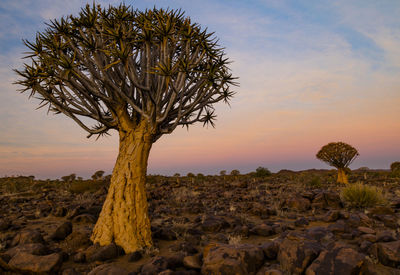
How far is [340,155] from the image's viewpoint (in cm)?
1888

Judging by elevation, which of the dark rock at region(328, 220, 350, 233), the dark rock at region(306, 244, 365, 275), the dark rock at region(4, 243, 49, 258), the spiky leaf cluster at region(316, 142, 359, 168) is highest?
the spiky leaf cluster at region(316, 142, 359, 168)

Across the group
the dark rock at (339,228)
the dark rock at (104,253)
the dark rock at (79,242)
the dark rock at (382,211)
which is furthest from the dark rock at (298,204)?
the dark rock at (79,242)

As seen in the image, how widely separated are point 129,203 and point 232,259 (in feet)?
9.22

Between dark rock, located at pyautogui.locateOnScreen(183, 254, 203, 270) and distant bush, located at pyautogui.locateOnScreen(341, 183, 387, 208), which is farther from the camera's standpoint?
distant bush, located at pyautogui.locateOnScreen(341, 183, 387, 208)

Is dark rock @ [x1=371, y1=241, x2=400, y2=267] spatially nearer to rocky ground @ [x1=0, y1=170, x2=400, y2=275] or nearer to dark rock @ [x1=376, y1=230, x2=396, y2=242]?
rocky ground @ [x1=0, y1=170, x2=400, y2=275]

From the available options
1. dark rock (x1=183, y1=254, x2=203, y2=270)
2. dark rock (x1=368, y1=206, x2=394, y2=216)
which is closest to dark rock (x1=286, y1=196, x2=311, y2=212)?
dark rock (x1=368, y1=206, x2=394, y2=216)

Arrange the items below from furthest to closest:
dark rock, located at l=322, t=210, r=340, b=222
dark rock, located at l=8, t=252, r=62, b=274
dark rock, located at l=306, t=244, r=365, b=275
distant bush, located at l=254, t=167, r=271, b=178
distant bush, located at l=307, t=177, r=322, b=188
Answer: distant bush, located at l=254, t=167, r=271, b=178 → distant bush, located at l=307, t=177, r=322, b=188 → dark rock, located at l=322, t=210, r=340, b=222 → dark rock, located at l=8, t=252, r=62, b=274 → dark rock, located at l=306, t=244, r=365, b=275

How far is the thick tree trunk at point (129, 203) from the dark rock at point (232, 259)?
1.97 metres

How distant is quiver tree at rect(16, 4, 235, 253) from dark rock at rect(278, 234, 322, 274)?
3.15m

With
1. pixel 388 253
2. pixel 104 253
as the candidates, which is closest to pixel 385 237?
pixel 388 253

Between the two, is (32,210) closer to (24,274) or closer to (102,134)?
(102,134)

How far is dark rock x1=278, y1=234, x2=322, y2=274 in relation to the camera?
4.04 metres

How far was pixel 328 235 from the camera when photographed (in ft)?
18.5

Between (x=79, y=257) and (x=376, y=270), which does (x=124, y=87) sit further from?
(x=376, y=270)
